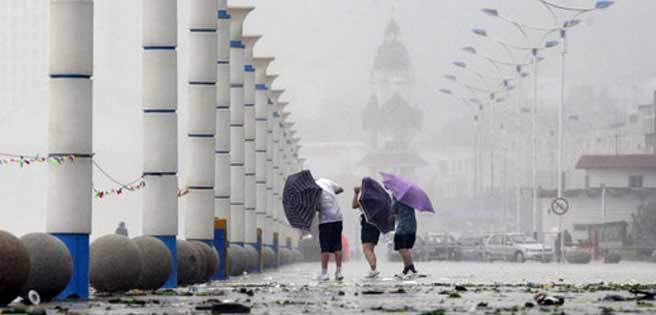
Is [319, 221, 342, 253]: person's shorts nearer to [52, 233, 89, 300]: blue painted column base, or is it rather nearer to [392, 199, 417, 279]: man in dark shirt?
[392, 199, 417, 279]: man in dark shirt

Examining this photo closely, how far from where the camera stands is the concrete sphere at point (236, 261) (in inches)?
1597

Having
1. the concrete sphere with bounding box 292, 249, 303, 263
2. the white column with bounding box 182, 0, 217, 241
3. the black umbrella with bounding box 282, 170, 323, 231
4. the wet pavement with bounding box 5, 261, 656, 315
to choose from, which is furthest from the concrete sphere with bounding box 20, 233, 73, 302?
the concrete sphere with bounding box 292, 249, 303, 263

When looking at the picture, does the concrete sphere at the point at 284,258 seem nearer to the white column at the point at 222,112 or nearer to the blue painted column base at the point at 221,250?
the white column at the point at 222,112

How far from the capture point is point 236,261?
41.2 meters

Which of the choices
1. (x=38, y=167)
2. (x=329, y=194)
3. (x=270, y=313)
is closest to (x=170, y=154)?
(x=329, y=194)

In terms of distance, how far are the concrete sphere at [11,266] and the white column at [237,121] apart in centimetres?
2689

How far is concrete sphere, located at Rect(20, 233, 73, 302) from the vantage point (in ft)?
67.2

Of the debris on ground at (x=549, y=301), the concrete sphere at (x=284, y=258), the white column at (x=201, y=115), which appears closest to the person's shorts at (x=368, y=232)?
the white column at (x=201, y=115)

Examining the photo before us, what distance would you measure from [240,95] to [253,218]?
291 inches

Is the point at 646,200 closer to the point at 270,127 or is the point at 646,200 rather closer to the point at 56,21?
the point at 270,127

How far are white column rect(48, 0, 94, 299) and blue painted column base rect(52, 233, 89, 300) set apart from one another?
0.04 feet

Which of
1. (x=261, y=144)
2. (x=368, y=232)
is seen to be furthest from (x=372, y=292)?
(x=261, y=144)

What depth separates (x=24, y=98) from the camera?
197m

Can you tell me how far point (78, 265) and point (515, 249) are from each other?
7296cm
